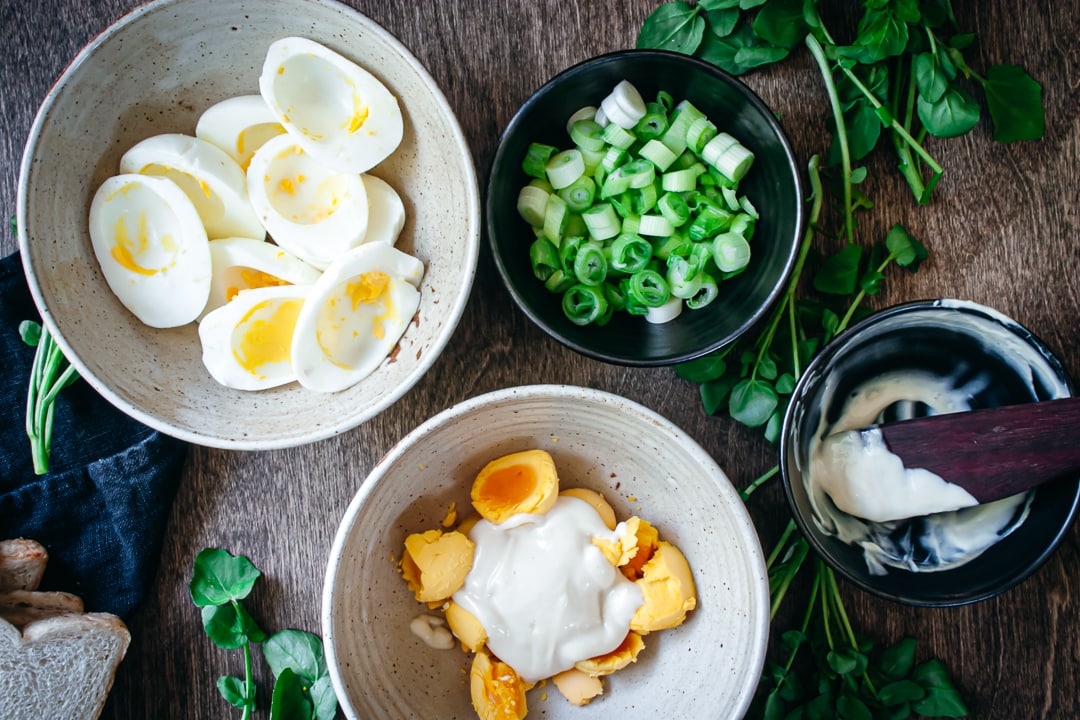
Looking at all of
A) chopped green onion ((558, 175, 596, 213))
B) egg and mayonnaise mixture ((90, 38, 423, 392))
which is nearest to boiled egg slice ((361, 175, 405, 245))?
egg and mayonnaise mixture ((90, 38, 423, 392))

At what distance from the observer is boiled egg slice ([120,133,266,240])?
95 centimetres

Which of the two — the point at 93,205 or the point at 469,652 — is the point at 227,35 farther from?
the point at 469,652

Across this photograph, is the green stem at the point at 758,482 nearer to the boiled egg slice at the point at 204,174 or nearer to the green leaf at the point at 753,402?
the green leaf at the point at 753,402

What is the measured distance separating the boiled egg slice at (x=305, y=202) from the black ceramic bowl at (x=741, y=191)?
0.58 ft

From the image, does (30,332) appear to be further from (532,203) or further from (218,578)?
(532,203)

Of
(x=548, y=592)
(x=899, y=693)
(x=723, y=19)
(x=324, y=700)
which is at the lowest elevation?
(x=899, y=693)

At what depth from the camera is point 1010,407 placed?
0.91 m

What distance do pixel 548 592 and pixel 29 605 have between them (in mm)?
681

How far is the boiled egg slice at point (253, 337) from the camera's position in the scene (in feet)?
3.11

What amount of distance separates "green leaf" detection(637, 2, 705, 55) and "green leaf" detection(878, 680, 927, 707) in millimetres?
889

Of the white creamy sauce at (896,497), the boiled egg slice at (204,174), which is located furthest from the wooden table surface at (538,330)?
the boiled egg slice at (204,174)

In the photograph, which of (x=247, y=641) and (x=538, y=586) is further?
(x=247, y=641)

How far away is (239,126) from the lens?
98cm

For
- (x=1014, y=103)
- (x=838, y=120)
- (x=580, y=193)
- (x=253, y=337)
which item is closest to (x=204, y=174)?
(x=253, y=337)
